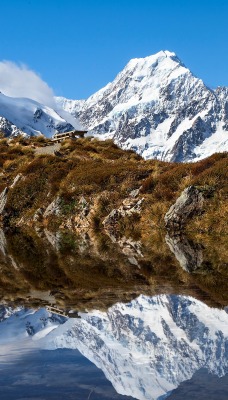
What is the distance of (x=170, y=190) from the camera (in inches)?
1401

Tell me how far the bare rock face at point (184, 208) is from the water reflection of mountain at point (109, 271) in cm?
404

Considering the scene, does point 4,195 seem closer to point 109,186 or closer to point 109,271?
point 109,186

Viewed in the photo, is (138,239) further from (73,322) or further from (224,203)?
(73,322)

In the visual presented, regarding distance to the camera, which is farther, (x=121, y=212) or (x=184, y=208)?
(x=121, y=212)

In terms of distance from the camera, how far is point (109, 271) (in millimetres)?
18000

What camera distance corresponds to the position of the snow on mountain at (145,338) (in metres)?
7.56

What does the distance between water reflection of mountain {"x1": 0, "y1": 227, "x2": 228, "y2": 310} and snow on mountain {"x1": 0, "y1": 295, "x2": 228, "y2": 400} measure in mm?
917

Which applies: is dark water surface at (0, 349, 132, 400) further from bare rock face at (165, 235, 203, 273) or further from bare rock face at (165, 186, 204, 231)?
bare rock face at (165, 186, 204, 231)

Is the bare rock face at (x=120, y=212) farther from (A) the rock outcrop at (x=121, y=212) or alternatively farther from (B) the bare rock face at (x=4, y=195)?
(B) the bare rock face at (x=4, y=195)

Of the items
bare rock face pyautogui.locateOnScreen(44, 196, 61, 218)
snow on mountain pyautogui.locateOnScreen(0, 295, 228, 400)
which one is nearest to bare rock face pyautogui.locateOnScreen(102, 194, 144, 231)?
bare rock face pyautogui.locateOnScreen(44, 196, 61, 218)

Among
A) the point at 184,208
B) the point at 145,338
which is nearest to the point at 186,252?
the point at 184,208

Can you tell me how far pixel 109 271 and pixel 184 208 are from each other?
14481 mm

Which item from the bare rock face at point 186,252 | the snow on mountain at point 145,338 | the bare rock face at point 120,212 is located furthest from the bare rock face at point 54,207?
the snow on mountain at point 145,338

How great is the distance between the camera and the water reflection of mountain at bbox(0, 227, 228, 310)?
1377 centimetres
